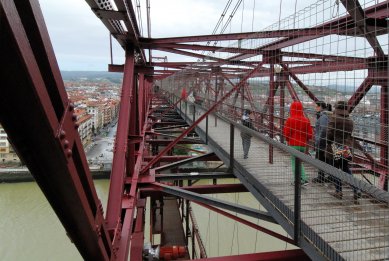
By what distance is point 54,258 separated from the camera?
14.2m

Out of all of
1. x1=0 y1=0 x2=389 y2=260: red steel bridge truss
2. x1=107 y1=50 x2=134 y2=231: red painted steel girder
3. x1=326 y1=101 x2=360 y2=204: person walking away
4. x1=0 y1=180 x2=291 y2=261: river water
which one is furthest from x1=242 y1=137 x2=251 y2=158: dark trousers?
x1=0 y1=180 x2=291 y2=261: river water

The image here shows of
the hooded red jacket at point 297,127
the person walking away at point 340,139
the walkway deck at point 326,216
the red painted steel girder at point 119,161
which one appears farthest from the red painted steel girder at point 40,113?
the hooded red jacket at point 297,127

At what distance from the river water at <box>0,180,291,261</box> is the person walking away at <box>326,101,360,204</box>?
9052mm

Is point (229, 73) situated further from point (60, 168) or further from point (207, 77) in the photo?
point (60, 168)

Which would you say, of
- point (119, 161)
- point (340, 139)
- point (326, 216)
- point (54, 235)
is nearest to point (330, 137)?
point (340, 139)

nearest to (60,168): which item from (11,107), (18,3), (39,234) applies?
(11,107)

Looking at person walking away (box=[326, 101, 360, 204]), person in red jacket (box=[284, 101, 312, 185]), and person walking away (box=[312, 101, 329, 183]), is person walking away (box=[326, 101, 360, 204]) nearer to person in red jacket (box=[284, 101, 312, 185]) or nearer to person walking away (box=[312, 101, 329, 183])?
person walking away (box=[312, 101, 329, 183])

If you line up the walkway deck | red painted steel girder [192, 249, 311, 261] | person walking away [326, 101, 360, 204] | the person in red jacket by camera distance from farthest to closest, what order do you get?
the person in red jacket, red painted steel girder [192, 249, 311, 261], person walking away [326, 101, 360, 204], the walkway deck

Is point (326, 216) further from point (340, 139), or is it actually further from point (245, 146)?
point (245, 146)

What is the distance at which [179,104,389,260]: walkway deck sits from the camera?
2.16 m

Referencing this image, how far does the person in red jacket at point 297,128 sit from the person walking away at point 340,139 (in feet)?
1.28

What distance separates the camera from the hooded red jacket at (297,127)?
3.55 meters

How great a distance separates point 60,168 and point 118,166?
223 centimetres

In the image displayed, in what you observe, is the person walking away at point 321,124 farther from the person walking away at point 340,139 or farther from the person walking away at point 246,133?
the person walking away at point 246,133
